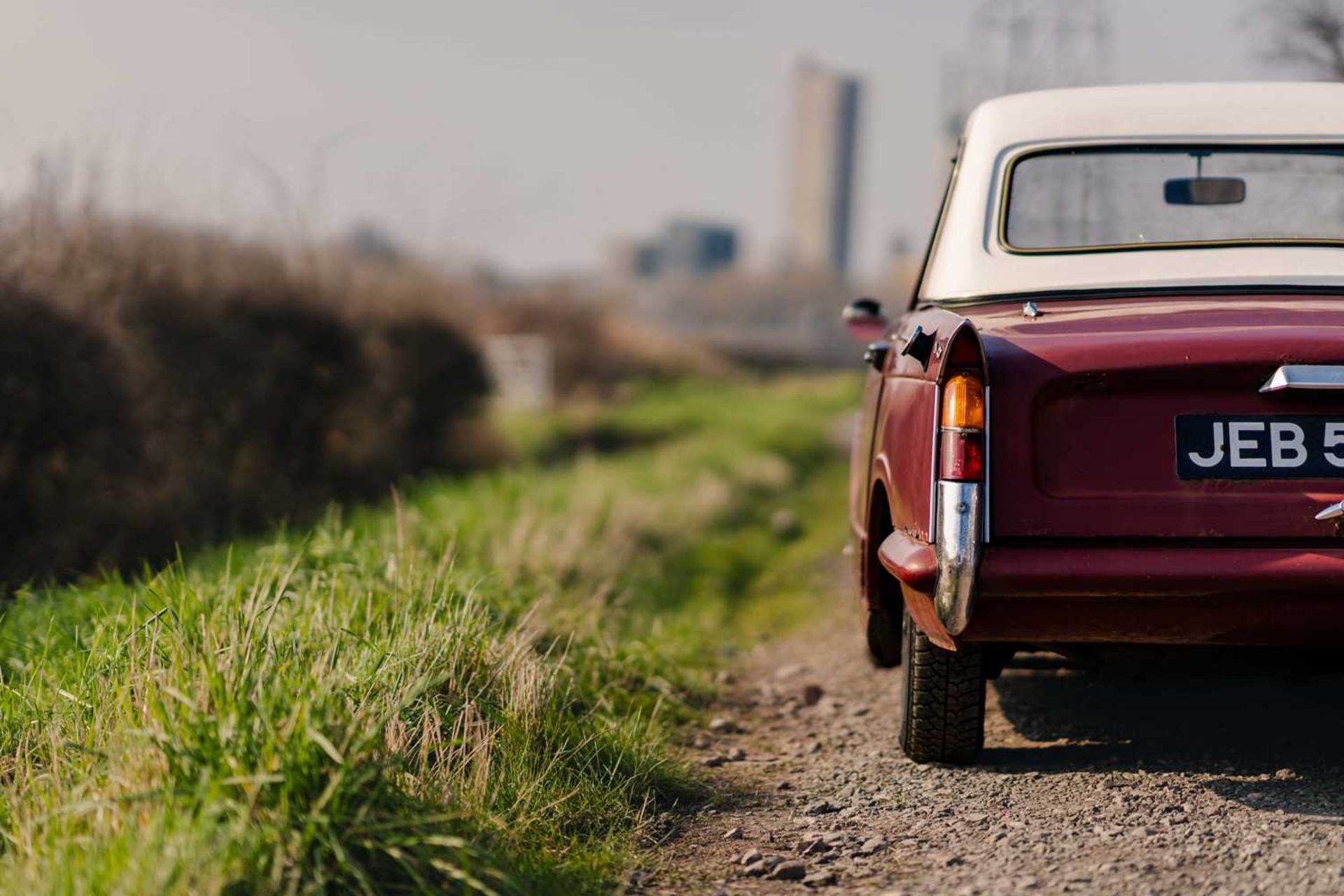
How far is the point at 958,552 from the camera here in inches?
141

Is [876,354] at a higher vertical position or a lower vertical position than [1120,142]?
lower

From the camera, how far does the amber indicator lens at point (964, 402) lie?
3658mm

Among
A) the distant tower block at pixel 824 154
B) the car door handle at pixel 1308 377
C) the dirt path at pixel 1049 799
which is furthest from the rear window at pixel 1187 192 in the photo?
the distant tower block at pixel 824 154

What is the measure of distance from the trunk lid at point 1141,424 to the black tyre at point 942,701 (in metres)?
0.62

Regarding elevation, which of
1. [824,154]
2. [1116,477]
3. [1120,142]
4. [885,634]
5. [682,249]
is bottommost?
[682,249]

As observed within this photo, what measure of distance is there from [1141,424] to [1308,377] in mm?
412

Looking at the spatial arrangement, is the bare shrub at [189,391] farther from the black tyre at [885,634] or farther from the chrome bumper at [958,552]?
the chrome bumper at [958,552]

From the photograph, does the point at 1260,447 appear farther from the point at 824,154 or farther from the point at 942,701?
the point at 824,154

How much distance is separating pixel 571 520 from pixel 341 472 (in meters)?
3.65

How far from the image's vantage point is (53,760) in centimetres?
348

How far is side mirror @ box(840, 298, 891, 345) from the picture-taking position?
562 centimetres

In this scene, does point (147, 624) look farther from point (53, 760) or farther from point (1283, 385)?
→ point (1283, 385)

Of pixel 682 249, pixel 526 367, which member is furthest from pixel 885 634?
pixel 682 249

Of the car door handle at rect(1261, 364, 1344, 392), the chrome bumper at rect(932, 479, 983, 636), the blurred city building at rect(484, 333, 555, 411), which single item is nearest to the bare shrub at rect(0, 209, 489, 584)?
the chrome bumper at rect(932, 479, 983, 636)
